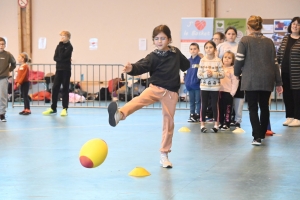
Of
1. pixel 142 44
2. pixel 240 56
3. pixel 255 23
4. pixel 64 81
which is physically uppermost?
pixel 255 23

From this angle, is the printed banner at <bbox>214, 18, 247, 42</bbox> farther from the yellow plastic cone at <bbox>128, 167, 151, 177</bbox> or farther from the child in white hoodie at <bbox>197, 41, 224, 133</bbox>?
the yellow plastic cone at <bbox>128, 167, 151, 177</bbox>

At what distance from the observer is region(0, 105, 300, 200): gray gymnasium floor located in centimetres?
442

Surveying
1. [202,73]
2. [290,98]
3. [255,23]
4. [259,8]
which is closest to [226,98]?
[202,73]

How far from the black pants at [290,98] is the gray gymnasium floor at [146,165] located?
1.37 ft

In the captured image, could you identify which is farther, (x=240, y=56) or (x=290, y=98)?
(x=290, y=98)

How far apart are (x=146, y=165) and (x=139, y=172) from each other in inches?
20.4

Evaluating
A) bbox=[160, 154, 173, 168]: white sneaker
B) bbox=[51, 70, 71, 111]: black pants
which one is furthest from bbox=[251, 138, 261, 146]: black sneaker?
bbox=[51, 70, 71, 111]: black pants

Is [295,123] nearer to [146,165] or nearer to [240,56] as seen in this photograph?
[240,56]

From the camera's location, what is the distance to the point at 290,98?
9453 millimetres

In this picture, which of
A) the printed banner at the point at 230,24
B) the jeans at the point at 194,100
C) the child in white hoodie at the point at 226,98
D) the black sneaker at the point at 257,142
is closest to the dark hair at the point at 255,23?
the black sneaker at the point at 257,142

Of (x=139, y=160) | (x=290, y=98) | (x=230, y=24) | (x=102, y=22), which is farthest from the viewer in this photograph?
(x=102, y=22)

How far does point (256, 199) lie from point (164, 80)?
1778 millimetres

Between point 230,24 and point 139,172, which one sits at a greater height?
point 230,24

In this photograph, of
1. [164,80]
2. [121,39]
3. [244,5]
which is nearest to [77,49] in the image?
[121,39]
